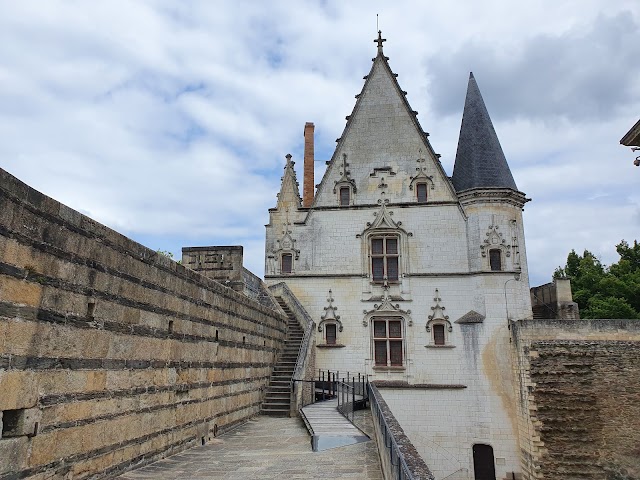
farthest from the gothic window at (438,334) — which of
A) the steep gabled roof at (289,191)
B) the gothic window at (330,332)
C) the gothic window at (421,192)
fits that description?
the steep gabled roof at (289,191)

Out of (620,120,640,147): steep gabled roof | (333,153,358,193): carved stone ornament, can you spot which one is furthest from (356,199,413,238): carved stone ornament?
(620,120,640,147): steep gabled roof

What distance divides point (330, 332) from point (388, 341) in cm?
209

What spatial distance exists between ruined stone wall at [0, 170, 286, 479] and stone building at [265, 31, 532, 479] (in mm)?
10001

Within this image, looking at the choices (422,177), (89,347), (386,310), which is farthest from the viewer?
(422,177)

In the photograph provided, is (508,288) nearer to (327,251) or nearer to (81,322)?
(327,251)

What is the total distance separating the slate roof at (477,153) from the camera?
59.8 feet

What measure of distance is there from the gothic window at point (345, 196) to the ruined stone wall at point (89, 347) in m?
11.1

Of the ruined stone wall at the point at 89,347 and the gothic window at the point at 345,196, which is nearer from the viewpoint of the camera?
the ruined stone wall at the point at 89,347

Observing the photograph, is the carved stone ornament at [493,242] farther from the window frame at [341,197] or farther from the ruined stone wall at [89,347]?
the ruined stone wall at [89,347]

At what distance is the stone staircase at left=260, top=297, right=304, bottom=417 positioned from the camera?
11594 mm

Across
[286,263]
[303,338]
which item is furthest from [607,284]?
[303,338]

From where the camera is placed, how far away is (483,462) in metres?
15.9

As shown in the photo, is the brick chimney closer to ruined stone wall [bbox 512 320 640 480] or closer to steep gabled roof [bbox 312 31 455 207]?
steep gabled roof [bbox 312 31 455 207]

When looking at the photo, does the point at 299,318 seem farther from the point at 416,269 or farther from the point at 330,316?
the point at 416,269
